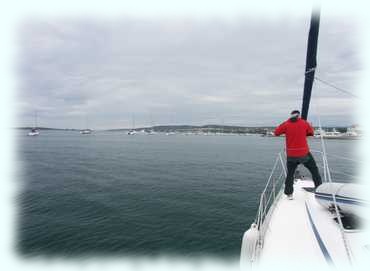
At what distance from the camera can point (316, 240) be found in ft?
11.2

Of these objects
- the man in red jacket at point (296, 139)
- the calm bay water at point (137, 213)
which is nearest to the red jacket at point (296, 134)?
the man in red jacket at point (296, 139)

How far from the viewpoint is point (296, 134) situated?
4984mm

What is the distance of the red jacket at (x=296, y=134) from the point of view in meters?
4.96

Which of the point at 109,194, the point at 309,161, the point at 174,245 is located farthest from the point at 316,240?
the point at 109,194

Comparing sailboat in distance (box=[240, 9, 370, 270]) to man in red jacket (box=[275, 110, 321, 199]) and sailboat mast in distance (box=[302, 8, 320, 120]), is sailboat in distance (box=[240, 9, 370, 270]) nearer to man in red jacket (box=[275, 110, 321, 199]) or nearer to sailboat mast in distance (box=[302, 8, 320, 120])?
sailboat mast in distance (box=[302, 8, 320, 120])

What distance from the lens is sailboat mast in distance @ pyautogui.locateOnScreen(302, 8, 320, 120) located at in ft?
16.2

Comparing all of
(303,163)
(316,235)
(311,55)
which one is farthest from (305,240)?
(311,55)

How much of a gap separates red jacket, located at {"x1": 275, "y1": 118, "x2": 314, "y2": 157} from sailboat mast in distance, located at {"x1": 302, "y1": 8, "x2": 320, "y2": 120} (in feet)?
4.04

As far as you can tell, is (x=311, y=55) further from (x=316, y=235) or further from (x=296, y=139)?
(x=316, y=235)

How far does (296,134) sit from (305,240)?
2.32m

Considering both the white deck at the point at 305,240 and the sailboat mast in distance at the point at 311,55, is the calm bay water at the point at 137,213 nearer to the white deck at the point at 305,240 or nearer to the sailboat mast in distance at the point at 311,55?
the white deck at the point at 305,240

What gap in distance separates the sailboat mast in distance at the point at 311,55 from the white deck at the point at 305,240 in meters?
2.80

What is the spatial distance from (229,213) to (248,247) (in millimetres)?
7848

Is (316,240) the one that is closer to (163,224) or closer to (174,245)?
(174,245)
